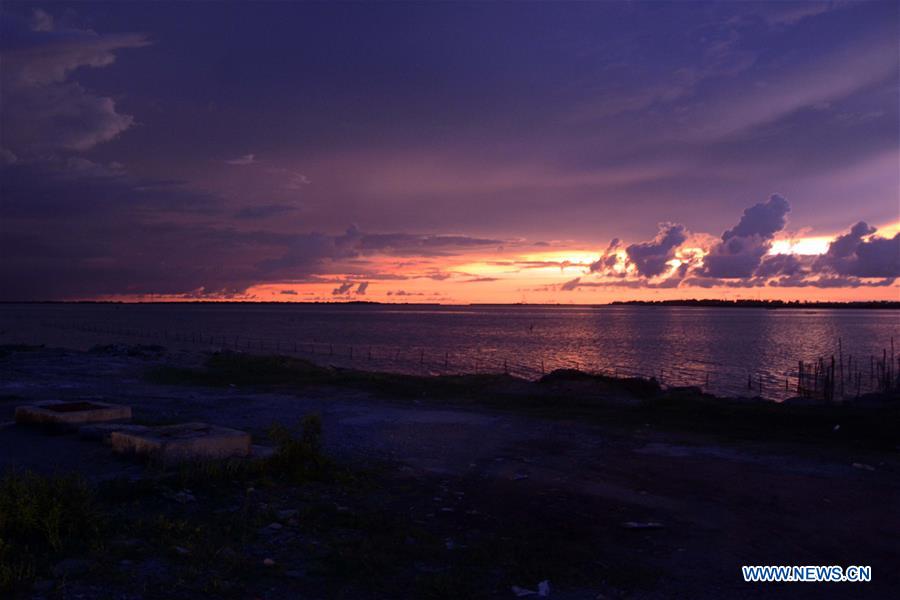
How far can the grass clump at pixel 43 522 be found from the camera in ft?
21.5

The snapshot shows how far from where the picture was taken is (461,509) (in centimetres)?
894

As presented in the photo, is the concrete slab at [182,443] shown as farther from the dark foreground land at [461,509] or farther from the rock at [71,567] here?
the rock at [71,567]

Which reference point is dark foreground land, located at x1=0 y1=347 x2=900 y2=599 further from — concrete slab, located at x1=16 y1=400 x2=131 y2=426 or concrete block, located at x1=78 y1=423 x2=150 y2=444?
concrete slab, located at x1=16 y1=400 x2=131 y2=426

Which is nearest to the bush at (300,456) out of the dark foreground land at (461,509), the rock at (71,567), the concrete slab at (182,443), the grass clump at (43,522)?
the dark foreground land at (461,509)

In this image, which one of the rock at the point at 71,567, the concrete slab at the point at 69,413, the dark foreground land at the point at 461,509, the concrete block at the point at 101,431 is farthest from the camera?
the concrete slab at the point at 69,413

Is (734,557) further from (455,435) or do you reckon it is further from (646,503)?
(455,435)

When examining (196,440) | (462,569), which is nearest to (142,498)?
(196,440)

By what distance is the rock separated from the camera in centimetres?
619

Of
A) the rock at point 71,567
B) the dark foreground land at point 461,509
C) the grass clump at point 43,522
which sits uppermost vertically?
the grass clump at point 43,522

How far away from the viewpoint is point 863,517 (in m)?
8.91

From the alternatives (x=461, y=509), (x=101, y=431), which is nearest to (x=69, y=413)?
(x=101, y=431)

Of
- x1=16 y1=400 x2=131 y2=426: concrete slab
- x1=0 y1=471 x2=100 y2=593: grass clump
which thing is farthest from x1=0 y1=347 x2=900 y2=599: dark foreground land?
x1=16 y1=400 x2=131 y2=426: concrete slab

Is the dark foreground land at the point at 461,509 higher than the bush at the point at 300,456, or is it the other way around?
the bush at the point at 300,456

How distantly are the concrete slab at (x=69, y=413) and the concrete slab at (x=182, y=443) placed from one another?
2701 millimetres
